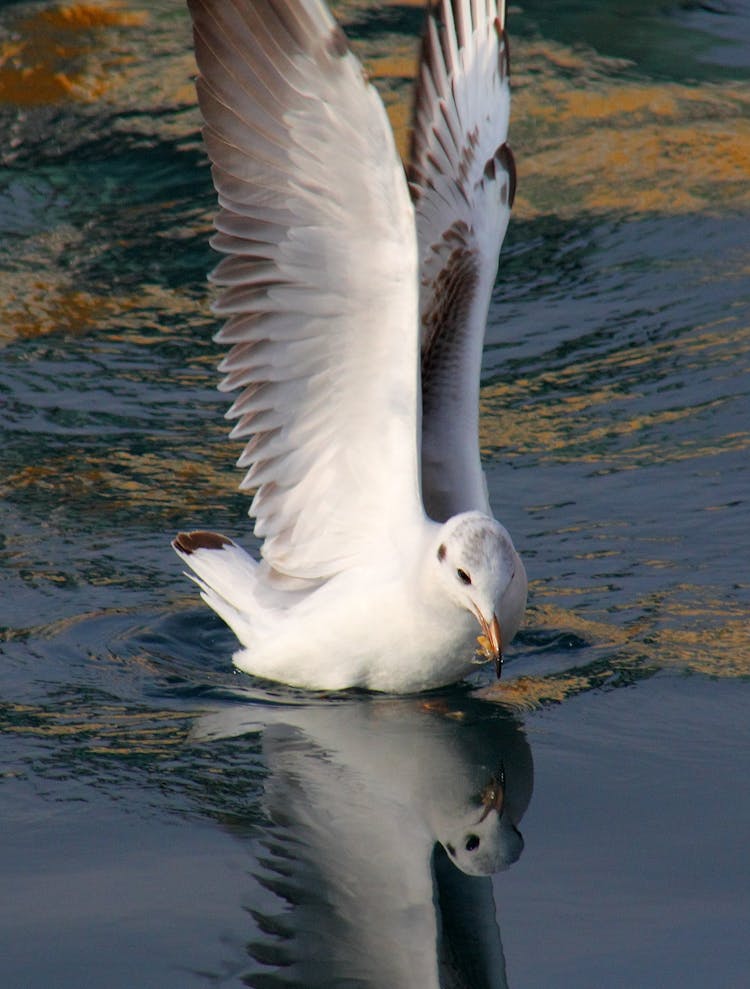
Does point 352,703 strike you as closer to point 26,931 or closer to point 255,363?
point 255,363

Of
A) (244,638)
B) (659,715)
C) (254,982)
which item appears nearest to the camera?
(254,982)

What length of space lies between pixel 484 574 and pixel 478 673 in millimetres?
831

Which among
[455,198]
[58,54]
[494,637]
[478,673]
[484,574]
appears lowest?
[478,673]

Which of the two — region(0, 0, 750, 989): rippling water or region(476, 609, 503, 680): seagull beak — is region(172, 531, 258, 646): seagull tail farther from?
region(476, 609, 503, 680): seagull beak

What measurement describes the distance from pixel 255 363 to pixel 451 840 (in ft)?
5.54

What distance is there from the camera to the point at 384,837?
15.2 feet

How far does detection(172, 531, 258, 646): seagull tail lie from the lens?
595cm

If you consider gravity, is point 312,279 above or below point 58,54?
above

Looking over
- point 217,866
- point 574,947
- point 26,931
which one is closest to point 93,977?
point 26,931

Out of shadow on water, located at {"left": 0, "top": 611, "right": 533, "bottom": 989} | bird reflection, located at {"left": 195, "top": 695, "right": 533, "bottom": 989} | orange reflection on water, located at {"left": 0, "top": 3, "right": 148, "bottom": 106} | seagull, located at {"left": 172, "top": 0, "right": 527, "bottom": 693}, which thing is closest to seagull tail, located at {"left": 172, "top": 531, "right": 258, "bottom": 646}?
seagull, located at {"left": 172, "top": 0, "right": 527, "bottom": 693}

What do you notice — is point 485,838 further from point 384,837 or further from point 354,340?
point 354,340

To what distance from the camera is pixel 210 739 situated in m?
5.26

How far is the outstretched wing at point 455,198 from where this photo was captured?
18.7 ft

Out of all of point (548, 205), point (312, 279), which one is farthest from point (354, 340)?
point (548, 205)
